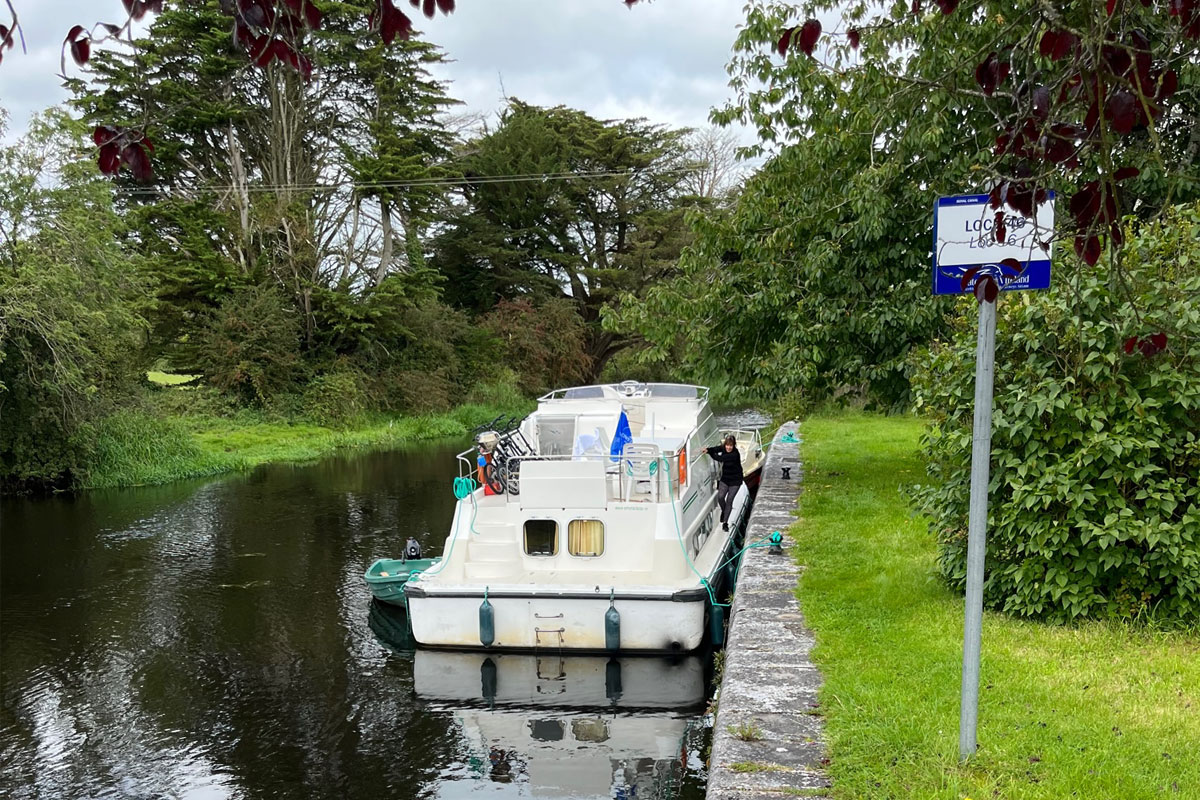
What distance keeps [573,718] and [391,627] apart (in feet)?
13.4

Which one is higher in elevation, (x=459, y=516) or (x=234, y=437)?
(x=459, y=516)

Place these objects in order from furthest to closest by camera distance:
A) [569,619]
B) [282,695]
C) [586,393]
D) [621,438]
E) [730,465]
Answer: [586,393]
[730,465]
[621,438]
[569,619]
[282,695]

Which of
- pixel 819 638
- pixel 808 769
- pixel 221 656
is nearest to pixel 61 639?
pixel 221 656

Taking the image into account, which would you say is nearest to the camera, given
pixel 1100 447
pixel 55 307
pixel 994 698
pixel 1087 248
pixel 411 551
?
pixel 1087 248

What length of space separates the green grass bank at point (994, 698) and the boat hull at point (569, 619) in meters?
1.99

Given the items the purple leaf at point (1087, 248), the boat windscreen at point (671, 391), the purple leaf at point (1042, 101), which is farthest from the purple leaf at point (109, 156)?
the boat windscreen at point (671, 391)

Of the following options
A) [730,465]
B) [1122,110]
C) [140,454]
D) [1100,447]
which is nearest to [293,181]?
[140,454]

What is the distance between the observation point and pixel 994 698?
582cm

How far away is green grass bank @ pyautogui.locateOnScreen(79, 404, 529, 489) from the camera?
2403 cm

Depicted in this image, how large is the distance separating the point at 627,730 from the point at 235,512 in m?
13.6

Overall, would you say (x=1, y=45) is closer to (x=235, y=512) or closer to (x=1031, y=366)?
(x=1031, y=366)

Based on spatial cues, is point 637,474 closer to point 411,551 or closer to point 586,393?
point 411,551

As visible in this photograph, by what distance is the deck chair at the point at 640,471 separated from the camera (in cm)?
1164

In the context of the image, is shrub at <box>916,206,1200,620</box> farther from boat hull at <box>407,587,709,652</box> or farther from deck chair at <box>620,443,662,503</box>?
deck chair at <box>620,443,662,503</box>
